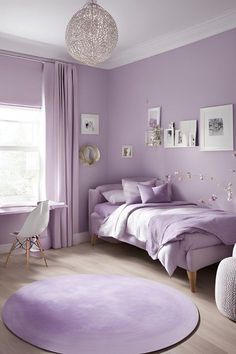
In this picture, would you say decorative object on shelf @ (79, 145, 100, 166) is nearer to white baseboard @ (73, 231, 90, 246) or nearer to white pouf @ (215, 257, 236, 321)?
white baseboard @ (73, 231, 90, 246)

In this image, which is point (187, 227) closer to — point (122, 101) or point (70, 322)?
point (70, 322)

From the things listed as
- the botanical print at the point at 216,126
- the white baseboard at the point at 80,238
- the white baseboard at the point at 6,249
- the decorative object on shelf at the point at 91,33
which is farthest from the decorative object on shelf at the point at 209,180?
the white baseboard at the point at 6,249

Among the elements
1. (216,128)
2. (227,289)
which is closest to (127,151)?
(216,128)

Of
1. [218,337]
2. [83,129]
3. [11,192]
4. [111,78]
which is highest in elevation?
[111,78]

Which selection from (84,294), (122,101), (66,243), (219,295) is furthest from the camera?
(122,101)

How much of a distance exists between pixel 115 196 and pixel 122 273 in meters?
1.21

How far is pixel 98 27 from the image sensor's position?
2.88 metres

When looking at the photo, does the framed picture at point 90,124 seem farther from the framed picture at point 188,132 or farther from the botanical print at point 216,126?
the botanical print at point 216,126

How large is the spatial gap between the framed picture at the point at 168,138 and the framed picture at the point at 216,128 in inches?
17.9

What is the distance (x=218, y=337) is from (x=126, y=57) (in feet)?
12.9

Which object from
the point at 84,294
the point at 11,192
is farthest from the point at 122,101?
the point at 84,294

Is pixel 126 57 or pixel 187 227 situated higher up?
pixel 126 57

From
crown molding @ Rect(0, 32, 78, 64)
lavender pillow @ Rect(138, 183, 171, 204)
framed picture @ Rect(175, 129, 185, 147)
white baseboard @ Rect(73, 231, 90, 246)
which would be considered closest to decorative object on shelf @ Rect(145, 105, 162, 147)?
framed picture @ Rect(175, 129, 185, 147)

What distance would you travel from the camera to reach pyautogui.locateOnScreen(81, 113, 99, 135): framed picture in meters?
5.37
